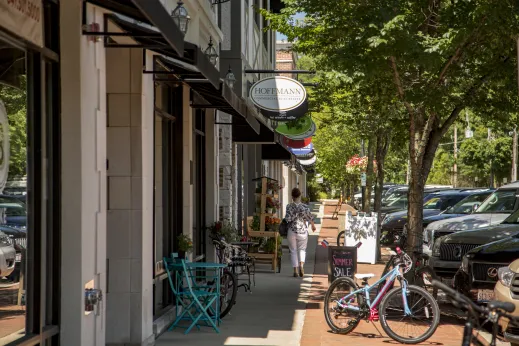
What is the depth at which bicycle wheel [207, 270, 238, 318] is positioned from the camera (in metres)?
12.2

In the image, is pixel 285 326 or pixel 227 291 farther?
pixel 227 291

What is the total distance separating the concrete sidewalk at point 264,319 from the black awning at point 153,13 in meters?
4.64

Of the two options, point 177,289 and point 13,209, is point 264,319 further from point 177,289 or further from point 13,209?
point 13,209

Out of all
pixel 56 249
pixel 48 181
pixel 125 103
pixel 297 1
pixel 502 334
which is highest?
pixel 297 1

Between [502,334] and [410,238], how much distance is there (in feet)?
19.0

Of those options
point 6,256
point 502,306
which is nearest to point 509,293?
point 502,306

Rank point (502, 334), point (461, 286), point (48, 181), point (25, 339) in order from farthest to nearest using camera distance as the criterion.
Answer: point (461, 286), point (502, 334), point (48, 181), point (25, 339)

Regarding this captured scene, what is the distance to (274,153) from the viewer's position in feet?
90.3

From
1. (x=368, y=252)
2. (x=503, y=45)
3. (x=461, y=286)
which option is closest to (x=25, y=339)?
(x=461, y=286)

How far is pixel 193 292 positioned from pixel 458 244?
5.42 metres

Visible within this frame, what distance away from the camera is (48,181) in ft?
22.8

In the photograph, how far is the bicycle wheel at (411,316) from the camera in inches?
410

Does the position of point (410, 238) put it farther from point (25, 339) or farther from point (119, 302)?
point (25, 339)

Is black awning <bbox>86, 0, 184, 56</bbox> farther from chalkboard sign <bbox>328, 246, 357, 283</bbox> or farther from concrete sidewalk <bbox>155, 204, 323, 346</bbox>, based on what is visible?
chalkboard sign <bbox>328, 246, 357, 283</bbox>
